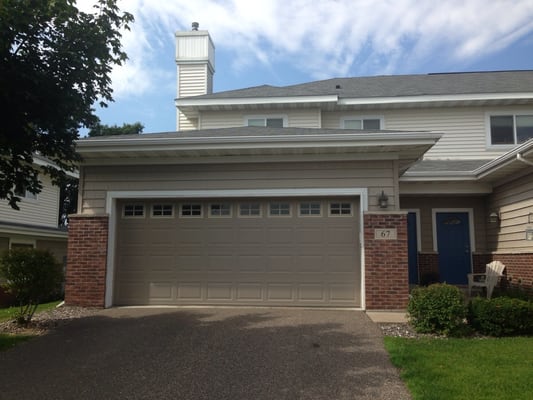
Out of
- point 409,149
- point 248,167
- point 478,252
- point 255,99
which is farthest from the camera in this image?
point 255,99

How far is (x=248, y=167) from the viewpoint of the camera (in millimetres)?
9562

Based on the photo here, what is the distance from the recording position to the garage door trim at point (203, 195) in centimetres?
923

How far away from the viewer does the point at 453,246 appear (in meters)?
12.9

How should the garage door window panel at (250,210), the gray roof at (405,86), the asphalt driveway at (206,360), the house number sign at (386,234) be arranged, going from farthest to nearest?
the gray roof at (405,86), the garage door window panel at (250,210), the house number sign at (386,234), the asphalt driveway at (206,360)

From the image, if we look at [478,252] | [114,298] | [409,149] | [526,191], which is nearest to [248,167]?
[409,149]

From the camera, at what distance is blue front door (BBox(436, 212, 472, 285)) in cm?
1283

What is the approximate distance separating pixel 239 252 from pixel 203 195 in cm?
136

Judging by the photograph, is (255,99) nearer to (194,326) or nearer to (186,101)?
(186,101)

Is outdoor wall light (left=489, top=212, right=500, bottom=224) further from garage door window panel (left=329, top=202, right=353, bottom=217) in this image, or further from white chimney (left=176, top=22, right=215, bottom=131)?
white chimney (left=176, top=22, right=215, bottom=131)

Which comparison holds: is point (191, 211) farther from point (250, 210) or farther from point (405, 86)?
point (405, 86)

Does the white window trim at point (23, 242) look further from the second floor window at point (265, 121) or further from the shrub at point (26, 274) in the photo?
the second floor window at point (265, 121)

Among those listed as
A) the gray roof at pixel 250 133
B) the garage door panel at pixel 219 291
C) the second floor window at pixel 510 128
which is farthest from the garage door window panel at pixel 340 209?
the second floor window at pixel 510 128

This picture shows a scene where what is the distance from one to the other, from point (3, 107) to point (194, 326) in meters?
4.32

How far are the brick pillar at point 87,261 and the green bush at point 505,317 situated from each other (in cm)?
691
